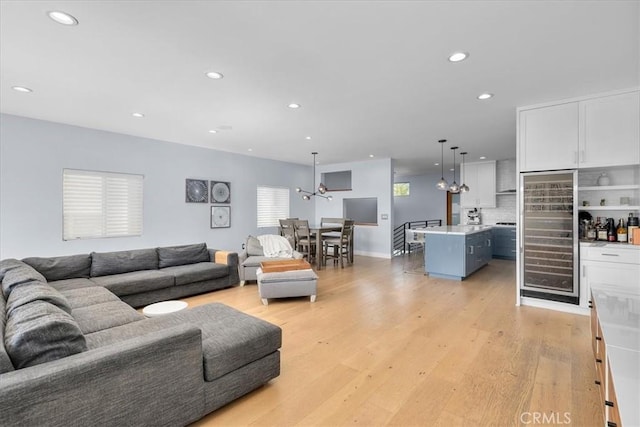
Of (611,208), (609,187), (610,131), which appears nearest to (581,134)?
(610,131)

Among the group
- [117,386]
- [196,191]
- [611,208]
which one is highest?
[196,191]

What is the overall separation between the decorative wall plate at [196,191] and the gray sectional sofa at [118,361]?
11.7ft

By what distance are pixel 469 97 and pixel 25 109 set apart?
585 cm

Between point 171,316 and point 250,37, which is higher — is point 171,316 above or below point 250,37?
below

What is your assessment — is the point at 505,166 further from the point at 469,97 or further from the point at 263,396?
the point at 263,396

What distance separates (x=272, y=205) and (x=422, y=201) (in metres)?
6.23

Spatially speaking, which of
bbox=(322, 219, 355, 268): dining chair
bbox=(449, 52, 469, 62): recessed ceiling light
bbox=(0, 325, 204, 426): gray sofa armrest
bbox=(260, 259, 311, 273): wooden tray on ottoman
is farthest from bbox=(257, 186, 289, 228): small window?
bbox=(0, 325, 204, 426): gray sofa armrest

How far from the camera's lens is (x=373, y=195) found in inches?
320

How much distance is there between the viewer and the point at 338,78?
10.0ft

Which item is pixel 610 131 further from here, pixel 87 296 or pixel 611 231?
pixel 87 296

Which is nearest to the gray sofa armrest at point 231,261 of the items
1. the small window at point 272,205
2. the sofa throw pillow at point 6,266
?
the sofa throw pillow at point 6,266

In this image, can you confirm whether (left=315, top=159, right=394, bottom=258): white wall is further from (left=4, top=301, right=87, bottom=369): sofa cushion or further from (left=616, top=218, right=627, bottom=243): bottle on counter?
(left=4, top=301, right=87, bottom=369): sofa cushion

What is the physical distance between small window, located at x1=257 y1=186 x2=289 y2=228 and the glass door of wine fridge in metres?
5.75

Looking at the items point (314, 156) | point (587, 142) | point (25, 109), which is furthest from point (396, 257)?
point (25, 109)
